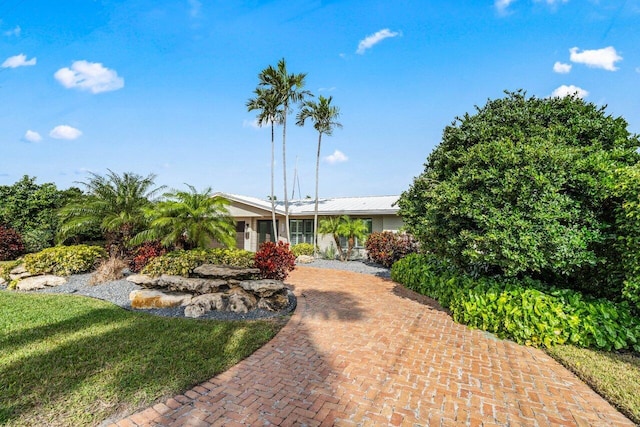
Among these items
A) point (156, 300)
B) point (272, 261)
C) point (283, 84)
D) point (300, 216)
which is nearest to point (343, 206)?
point (300, 216)

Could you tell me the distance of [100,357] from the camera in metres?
4.49

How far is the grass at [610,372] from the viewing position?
3.67 m

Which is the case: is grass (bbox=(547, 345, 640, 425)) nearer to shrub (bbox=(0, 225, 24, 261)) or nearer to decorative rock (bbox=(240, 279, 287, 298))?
decorative rock (bbox=(240, 279, 287, 298))

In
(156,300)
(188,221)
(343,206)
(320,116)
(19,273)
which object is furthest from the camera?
(320,116)

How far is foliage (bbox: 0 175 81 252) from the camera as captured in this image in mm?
15729

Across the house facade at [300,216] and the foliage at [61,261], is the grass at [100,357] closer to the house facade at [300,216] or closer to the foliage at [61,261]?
the foliage at [61,261]

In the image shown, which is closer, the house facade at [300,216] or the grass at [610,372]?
the grass at [610,372]

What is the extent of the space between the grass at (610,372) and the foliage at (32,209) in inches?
794

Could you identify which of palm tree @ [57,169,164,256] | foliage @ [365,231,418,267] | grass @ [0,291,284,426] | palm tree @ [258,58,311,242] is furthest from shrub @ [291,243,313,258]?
grass @ [0,291,284,426]

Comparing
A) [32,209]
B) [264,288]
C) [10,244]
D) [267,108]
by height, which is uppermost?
[267,108]

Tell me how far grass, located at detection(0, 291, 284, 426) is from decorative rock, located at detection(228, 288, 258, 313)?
0.81 m

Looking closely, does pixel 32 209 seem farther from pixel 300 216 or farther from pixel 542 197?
pixel 542 197

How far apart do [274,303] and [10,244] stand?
15.9 metres

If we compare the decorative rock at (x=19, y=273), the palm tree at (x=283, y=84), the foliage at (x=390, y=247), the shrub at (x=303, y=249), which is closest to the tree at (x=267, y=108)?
the palm tree at (x=283, y=84)
